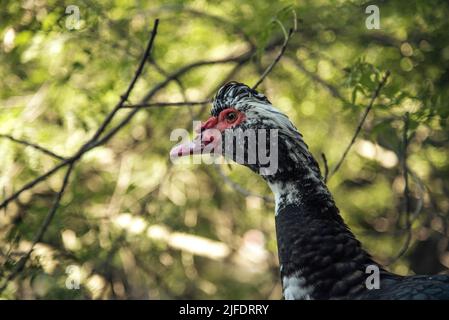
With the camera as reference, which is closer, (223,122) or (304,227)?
(304,227)

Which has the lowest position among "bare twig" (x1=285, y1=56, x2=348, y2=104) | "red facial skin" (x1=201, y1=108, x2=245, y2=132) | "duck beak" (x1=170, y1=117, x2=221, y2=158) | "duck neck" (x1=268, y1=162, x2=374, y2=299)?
"duck neck" (x1=268, y1=162, x2=374, y2=299)

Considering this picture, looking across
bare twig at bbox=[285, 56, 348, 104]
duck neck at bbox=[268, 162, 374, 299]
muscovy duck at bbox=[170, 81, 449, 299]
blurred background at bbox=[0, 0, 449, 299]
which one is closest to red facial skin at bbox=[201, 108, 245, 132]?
muscovy duck at bbox=[170, 81, 449, 299]

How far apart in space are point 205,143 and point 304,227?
670 millimetres

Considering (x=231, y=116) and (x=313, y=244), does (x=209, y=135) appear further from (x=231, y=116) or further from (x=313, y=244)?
(x=313, y=244)

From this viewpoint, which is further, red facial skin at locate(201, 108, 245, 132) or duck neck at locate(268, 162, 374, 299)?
red facial skin at locate(201, 108, 245, 132)

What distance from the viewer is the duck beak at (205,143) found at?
321 centimetres

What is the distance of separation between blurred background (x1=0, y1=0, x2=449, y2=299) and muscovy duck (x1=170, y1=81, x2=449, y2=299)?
78 cm

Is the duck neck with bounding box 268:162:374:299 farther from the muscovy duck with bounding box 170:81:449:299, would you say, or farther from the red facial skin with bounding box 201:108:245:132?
the red facial skin with bounding box 201:108:245:132

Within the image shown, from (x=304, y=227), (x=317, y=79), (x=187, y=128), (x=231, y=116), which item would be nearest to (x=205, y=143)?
(x=231, y=116)

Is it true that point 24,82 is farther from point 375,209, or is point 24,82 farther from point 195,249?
point 375,209

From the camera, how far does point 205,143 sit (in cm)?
323

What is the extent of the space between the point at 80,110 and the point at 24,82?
60cm

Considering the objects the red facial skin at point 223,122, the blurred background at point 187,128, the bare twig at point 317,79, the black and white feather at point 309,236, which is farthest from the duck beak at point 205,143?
the bare twig at point 317,79

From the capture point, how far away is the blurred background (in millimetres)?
4371
